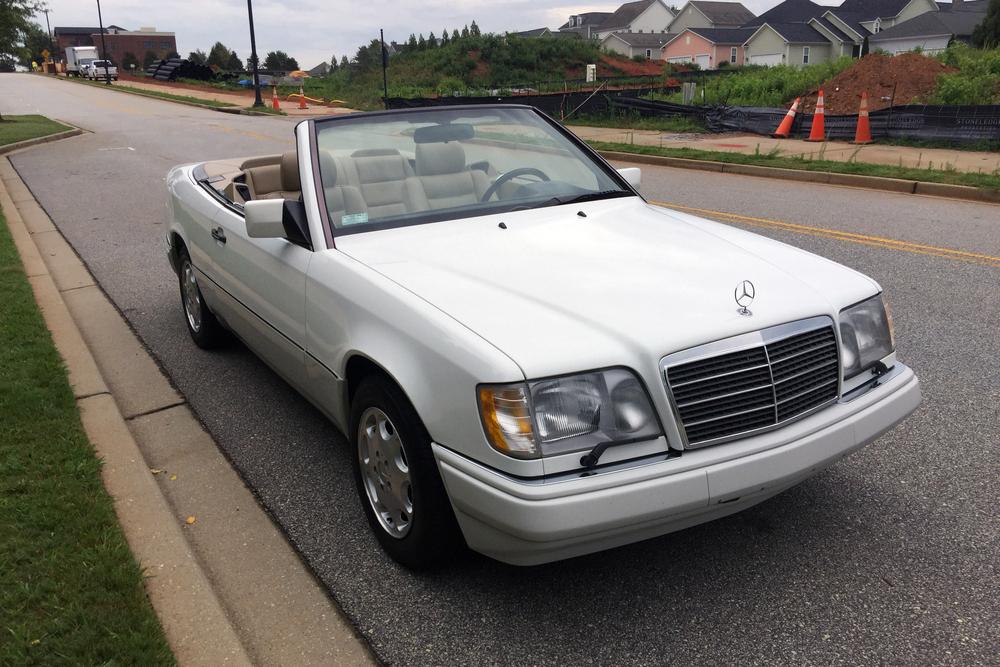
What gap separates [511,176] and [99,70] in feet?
237

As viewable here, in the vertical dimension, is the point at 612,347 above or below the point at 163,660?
above

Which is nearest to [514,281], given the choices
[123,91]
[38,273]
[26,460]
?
[26,460]

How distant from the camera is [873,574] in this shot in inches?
118

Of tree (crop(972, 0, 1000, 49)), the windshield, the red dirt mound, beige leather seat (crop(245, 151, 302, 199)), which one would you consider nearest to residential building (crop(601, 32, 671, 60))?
tree (crop(972, 0, 1000, 49))

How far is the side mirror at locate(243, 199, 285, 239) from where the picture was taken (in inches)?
145

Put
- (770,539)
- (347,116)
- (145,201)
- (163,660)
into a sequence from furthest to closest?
(145,201)
(347,116)
(770,539)
(163,660)

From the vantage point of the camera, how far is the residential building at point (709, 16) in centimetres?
9375

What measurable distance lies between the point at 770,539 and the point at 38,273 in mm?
6686

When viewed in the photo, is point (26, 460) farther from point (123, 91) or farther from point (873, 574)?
point (123, 91)

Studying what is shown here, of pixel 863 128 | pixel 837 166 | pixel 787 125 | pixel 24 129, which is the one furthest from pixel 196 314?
pixel 24 129

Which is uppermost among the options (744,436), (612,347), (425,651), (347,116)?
(347,116)

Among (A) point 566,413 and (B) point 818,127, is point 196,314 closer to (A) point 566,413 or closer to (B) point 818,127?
(A) point 566,413

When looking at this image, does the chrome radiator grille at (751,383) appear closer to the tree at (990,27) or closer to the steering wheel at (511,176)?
the steering wheel at (511,176)

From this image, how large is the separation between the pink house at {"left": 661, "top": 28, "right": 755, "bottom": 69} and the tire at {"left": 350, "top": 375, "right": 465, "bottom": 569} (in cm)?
8129
